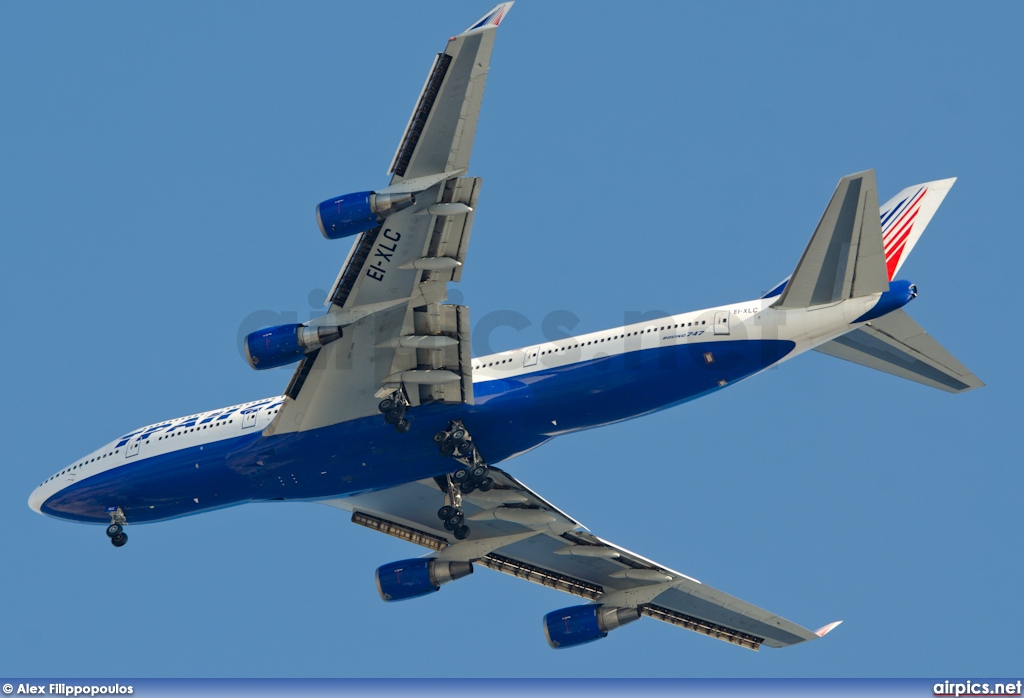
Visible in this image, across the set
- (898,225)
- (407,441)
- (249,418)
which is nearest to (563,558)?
(407,441)

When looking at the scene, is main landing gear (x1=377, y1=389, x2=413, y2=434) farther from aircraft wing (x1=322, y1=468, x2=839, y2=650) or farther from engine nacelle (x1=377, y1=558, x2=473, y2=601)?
engine nacelle (x1=377, y1=558, x2=473, y2=601)

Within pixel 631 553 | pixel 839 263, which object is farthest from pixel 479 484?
pixel 839 263

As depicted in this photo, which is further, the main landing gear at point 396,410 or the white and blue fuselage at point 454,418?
the main landing gear at point 396,410

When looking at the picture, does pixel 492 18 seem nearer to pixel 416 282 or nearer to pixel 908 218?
pixel 416 282

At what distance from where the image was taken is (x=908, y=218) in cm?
3125

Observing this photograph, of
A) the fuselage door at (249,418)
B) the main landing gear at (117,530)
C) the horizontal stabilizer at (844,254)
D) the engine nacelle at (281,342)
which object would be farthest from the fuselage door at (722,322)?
the main landing gear at (117,530)

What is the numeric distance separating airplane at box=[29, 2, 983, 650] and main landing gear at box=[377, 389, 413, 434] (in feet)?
0.12

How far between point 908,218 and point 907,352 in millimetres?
3755

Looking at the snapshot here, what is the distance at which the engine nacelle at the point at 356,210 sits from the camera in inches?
1041

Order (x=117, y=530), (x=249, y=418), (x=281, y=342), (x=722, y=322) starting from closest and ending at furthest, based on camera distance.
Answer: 1. (x=722, y=322)
2. (x=281, y=342)
3. (x=249, y=418)
4. (x=117, y=530)

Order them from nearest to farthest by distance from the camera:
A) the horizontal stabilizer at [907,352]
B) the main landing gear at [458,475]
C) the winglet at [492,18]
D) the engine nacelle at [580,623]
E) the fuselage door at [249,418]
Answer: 1. the winglet at [492,18]
2. the horizontal stabilizer at [907,352]
3. the main landing gear at [458,475]
4. the fuselage door at [249,418]
5. the engine nacelle at [580,623]

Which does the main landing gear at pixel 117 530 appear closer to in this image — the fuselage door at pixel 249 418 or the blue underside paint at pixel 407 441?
the blue underside paint at pixel 407 441

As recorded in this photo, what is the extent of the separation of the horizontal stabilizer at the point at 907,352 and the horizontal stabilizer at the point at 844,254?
1.48 metres

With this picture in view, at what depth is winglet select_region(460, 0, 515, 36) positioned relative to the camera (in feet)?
82.4
